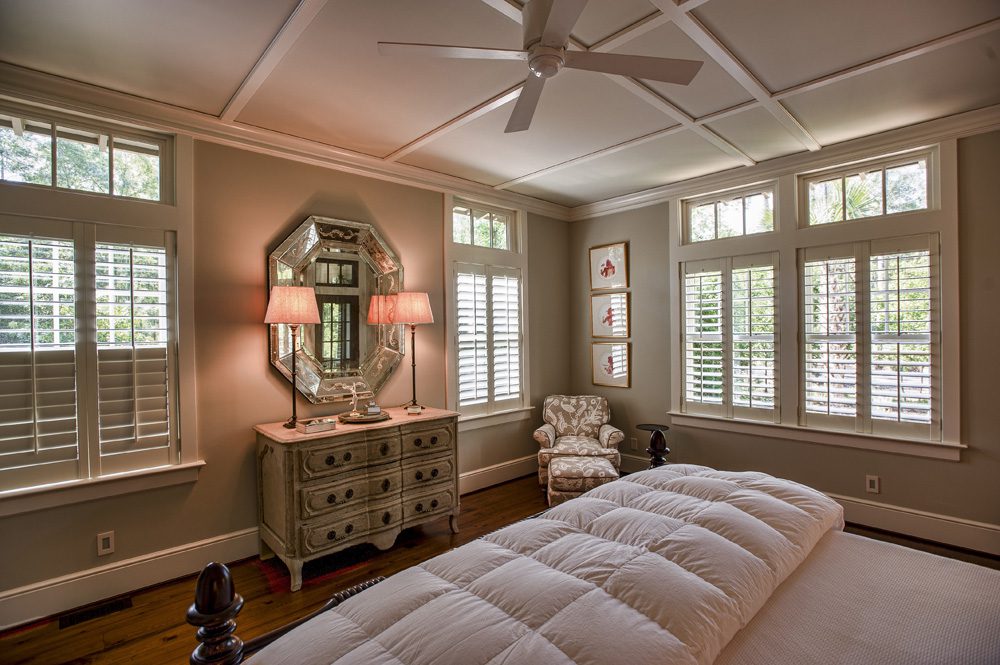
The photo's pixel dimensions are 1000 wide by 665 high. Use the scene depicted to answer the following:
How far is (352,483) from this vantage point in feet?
9.73

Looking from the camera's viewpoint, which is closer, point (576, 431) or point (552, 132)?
point (552, 132)

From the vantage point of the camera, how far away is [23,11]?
1901 mm

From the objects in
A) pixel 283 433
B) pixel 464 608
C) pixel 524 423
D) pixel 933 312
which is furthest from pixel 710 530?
pixel 524 423

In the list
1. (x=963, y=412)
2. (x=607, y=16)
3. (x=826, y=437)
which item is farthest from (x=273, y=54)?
(x=963, y=412)

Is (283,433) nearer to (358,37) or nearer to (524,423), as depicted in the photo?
(358,37)

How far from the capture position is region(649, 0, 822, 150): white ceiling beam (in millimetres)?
2004

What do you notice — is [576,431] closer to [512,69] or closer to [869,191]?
[869,191]

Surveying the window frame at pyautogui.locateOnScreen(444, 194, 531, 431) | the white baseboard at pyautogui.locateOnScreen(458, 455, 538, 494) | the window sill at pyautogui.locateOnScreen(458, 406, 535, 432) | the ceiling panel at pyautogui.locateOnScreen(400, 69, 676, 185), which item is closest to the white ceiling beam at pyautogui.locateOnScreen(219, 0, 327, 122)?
the ceiling panel at pyautogui.locateOnScreen(400, 69, 676, 185)

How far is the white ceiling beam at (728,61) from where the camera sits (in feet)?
6.57

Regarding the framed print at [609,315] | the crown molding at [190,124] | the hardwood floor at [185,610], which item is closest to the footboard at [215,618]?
the hardwood floor at [185,610]

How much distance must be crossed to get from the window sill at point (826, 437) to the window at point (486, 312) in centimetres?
158

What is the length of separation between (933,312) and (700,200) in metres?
1.91

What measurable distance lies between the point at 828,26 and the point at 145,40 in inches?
119

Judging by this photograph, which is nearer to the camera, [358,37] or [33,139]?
[358,37]
